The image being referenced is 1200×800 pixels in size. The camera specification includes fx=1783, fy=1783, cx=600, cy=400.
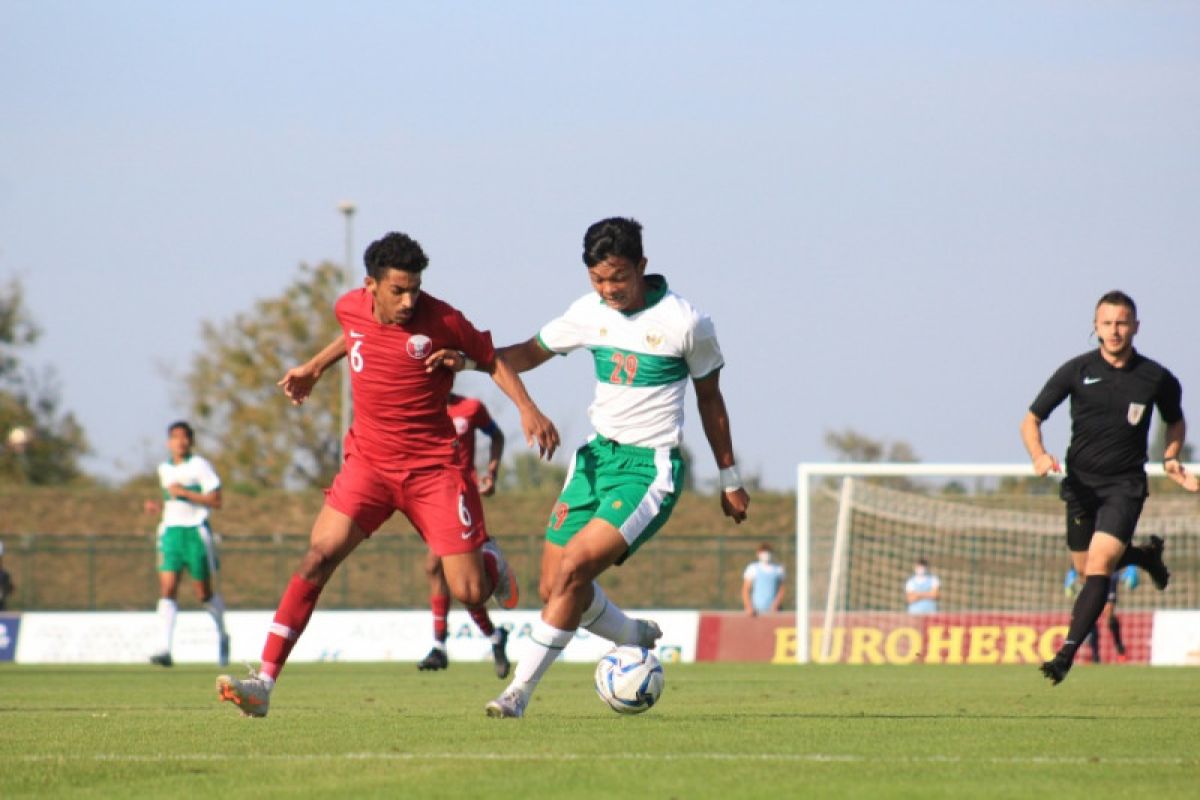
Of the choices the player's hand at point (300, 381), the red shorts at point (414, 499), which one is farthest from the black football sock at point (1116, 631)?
the player's hand at point (300, 381)

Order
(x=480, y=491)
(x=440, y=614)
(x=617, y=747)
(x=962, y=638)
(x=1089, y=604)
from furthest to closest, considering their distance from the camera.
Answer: (x=962, y=638) → (x=440, y=614) → (x=480, y=491) → (x=1089, y=604) → (x=617, y=747)

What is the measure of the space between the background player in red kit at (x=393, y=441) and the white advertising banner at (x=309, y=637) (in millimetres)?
17666

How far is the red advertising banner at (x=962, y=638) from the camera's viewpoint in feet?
82.9

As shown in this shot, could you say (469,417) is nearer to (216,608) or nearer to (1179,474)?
(216,608)

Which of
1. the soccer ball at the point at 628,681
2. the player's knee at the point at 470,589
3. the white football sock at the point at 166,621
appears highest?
the player's knee at the point at 470,589

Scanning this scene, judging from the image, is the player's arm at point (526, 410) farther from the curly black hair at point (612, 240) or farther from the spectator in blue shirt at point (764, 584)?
the spectator in blue shirt at point (764, 584)

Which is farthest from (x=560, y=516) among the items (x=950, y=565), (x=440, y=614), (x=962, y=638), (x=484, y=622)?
(x=950, y=565)

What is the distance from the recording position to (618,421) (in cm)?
911

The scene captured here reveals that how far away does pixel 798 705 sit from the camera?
11.2 meters

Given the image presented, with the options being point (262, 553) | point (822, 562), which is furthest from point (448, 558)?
point (262, 553)

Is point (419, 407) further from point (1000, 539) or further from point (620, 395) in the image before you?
point (1000, 539)

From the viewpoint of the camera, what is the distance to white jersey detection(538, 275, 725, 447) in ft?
29.5

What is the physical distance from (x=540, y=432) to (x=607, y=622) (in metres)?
1.35

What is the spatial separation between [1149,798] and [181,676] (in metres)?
13.6
